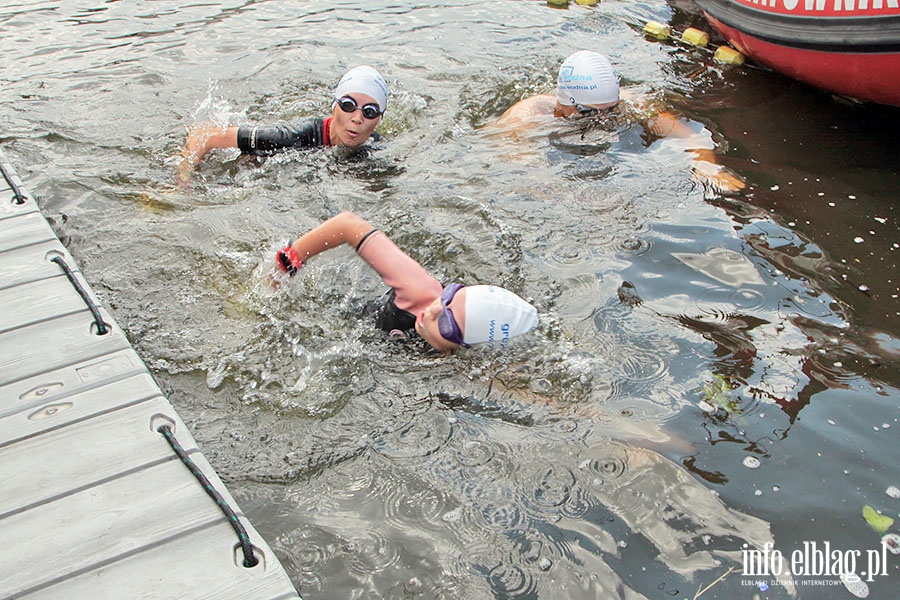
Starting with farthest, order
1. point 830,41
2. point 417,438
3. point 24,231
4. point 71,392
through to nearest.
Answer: point 830,41 < point 24,231 < point 417,438 < point 71,392

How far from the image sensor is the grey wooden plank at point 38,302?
3.74 metres

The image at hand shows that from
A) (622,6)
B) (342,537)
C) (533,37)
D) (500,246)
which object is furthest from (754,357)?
(622,6)

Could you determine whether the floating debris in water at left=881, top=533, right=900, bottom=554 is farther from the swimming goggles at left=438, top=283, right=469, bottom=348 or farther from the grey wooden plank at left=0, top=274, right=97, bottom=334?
the grey wooden plank at left=0, top=274, right=97, bottom=334

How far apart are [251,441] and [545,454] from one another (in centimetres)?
141

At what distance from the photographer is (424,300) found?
419 centimetres

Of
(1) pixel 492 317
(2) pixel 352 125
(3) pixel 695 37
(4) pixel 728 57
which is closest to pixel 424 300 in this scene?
(1) pixel 492 317

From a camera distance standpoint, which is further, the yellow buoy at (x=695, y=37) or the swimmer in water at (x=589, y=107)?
the yellow buoy at (x=695, y=37)

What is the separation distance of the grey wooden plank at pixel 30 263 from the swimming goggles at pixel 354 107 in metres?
2.54

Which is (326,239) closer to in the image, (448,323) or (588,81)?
(448,323)

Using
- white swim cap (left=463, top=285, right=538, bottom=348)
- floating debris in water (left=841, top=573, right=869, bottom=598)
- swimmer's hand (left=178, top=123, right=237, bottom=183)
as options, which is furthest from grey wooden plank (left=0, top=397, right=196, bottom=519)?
swimmer's hand (left=178, top=123, right=237, bottom=183)

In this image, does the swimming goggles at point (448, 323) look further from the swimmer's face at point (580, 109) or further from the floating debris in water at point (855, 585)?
the swimmer's face at point (580, 109)

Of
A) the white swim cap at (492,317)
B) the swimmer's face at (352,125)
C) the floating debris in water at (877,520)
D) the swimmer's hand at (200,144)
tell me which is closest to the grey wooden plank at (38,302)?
the white swim cap at (492,317)

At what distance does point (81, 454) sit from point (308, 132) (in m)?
3.90

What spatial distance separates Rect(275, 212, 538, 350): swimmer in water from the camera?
4031 mm
